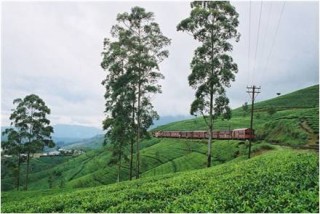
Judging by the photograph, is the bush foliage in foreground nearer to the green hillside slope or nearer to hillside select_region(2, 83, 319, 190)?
hillside select_region(2, 83, 319, 190)

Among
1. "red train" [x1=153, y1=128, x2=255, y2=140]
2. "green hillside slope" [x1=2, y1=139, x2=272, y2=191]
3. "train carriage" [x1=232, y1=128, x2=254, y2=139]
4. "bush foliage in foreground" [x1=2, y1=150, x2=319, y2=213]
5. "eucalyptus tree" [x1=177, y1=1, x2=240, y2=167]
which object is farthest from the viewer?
"red train" [x1=153, y1=128, x2=255, y2=140]

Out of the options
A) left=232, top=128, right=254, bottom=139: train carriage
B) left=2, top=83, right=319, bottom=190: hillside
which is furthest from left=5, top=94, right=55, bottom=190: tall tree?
left=232, top=128, right=254, bottom=139: train carriage

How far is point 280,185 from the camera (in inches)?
707

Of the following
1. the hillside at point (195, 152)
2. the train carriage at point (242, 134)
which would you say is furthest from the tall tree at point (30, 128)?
the train carriage at point (242, 134)

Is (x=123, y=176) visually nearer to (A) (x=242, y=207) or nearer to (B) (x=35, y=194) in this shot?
(B) (x=35, y=194)

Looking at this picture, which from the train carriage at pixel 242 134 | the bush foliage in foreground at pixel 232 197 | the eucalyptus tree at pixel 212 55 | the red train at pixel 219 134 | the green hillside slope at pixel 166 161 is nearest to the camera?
the bush foliage in foreground at pixel 232 197

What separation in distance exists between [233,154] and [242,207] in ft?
159

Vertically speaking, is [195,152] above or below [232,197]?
above

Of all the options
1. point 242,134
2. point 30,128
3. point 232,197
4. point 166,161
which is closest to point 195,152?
point 166,161

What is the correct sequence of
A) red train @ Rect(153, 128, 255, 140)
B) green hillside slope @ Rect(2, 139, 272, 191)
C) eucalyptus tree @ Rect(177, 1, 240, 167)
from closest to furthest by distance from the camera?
eucalyptus tree @ Rect(177, 1, 240, 167), green hillside slope @ Rect(2, 139, 272, 191), red train @ Rect(153, 128, 255, 140)

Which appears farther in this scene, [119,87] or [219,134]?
[219,134]

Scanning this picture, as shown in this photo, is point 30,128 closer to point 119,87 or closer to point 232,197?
point 119,87

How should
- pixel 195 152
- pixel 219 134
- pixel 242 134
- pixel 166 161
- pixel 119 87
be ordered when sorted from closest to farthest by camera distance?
pixel 119 87, pixel 242 134, pixel 195 152, pixel 166 161, pixel 219 134

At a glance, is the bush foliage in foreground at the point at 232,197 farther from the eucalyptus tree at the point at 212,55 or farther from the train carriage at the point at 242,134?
the train carriage at the point at 242,134
